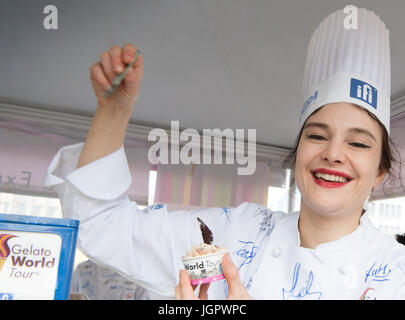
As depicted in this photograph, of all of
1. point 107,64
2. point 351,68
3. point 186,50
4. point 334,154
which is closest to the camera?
point 107,64

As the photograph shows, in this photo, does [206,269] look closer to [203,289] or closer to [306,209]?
[203,289]

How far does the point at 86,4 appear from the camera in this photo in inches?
82.0

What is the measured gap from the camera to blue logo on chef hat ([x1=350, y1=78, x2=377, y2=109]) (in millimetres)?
1065

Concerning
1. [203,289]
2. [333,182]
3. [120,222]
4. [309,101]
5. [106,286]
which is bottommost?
[106,286]

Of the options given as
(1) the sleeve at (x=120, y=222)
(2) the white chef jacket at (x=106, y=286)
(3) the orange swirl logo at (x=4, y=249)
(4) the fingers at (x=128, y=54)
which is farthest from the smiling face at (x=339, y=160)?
(2) the white chef jacket at (x=106, y=286)

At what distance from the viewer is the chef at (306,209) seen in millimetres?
902

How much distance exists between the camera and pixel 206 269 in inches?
28.1

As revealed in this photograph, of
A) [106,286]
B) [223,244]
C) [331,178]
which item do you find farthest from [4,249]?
[106,286]

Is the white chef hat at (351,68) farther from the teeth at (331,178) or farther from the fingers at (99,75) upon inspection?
the fingers at (99,75)

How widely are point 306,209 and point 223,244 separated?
0.86 ft

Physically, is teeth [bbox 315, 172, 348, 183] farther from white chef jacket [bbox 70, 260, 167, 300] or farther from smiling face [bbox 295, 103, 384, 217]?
white chef jacket [bbox 70, 260, 167, 300]

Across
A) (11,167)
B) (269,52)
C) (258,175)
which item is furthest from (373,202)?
(11,167)

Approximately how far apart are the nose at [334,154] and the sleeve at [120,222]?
0.38m

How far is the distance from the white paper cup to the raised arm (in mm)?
339
